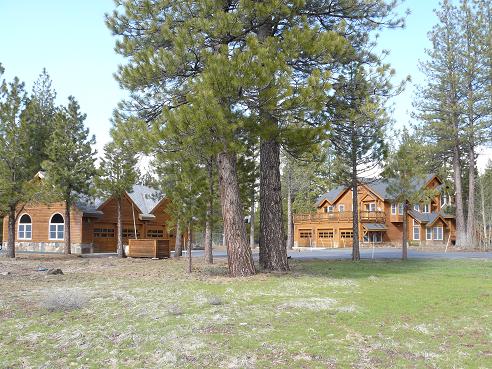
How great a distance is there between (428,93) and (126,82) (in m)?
29.5

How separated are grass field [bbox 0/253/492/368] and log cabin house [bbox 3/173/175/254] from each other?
22.8 meters

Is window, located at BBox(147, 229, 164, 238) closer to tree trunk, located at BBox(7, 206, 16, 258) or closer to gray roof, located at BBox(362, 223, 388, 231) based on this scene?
tree trunk, located at BBox(7, 206, 16, 258)

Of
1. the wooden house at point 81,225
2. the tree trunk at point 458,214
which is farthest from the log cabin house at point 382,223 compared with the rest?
the wooden house at point 81,225

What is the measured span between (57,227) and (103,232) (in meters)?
3.26

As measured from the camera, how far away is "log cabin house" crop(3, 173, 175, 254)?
34359mm

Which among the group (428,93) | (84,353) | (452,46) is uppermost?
(452,46)

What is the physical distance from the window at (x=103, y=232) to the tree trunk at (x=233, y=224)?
76.5ft

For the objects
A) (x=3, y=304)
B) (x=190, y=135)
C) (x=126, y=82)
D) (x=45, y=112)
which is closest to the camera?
(x=3, y=304)

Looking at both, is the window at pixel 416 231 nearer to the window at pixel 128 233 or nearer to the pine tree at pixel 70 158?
the window at pixel 128 233

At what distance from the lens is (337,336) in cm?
698

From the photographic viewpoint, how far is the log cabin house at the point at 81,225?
113 feet

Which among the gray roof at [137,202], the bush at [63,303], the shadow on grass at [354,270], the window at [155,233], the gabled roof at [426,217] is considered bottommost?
the shadow on grass at [354,270]

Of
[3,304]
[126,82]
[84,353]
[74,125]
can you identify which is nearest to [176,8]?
[126,82]

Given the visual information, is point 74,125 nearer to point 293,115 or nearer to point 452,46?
point 293,115
